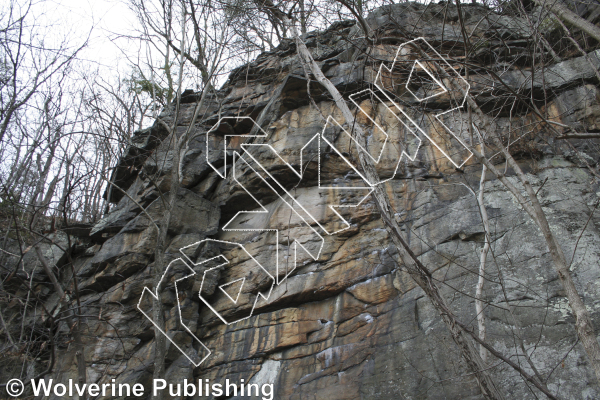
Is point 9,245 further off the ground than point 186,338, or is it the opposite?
point 9,245

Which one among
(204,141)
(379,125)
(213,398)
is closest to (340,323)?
(213,398)

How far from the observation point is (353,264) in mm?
5590

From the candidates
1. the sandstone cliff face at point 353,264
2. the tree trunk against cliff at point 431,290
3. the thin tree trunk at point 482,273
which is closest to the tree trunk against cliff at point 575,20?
the sandstone cliff face at point 353,264

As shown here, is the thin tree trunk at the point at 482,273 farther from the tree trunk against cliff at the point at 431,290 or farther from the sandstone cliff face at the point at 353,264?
the tree trunk against cliff at the point at 431,290

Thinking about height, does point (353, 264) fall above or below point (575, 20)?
below

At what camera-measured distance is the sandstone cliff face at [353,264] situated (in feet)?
14.4

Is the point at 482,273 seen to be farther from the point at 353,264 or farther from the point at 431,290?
the point at 353,264

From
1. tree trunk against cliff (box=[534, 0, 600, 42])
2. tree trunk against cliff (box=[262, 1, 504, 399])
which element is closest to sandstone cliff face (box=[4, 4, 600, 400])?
tree trunk against cliff (box=[262, 1, 504, 399])

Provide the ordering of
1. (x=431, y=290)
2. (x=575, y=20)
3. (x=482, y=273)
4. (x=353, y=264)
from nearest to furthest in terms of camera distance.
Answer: (x=431, y=290), (x=575, y=20), (x=482, y=273), (x=353, y=264)

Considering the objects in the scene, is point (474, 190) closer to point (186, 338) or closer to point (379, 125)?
point (379, 125)

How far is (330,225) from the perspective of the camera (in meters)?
6.07

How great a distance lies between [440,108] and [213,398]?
5810 millimetres

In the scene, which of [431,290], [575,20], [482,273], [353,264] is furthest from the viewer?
[353,264]

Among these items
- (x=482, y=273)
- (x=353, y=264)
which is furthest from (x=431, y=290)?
(x=353, y=264)
